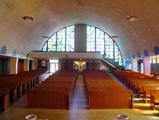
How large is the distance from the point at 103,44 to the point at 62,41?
218 inches

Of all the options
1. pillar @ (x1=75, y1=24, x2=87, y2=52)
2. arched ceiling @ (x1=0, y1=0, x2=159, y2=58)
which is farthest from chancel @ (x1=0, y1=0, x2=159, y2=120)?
pillar @ (x1=75, y1=24, x2=87, y2=52)

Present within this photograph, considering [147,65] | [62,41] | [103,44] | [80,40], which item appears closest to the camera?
[147,65]

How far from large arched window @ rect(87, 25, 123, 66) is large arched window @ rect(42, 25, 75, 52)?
2.29 meters

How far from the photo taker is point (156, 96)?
369 inches

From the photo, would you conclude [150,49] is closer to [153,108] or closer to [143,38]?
[143,38]

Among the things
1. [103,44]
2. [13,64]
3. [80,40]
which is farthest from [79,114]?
[103,44]

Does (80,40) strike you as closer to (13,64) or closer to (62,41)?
(62,41)

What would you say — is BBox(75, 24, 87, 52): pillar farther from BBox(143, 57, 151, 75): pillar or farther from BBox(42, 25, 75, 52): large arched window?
BBox(143, 57, 151, 75): pillar

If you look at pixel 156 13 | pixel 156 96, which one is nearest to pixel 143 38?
pixel 156 13

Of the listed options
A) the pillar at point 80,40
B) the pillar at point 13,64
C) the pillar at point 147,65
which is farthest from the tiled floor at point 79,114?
the pillar at point 80,40

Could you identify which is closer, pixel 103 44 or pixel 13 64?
pixel 13 64

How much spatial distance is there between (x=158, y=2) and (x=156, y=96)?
219 inches

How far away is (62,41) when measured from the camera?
1374 inches

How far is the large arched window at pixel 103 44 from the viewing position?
34.6 metres
